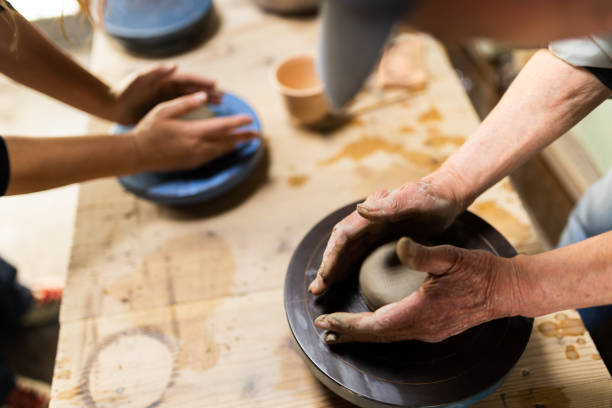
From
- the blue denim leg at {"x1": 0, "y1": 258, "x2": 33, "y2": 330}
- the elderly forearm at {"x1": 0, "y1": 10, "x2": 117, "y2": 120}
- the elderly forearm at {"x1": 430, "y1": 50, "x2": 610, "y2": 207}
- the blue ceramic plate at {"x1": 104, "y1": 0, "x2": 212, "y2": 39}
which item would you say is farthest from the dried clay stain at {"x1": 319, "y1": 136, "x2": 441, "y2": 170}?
the blue denim leg at {"x1": 0, "y1": 258, "x2": 33, "y2": 330}

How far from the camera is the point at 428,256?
785 mm

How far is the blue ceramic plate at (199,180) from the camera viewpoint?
1.32 m

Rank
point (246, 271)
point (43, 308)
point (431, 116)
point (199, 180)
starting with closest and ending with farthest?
point (246, 271), point (199, 180), point (431, 116), point (43, 308)

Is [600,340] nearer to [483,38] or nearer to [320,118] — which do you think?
[320,118]

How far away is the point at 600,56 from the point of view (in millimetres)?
922

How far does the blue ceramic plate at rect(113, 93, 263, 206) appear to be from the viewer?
132 centimetres

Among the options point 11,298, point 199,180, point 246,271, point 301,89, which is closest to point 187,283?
point 246,271

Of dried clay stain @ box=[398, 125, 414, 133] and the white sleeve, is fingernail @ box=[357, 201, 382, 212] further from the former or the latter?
dried clay stain @ box=[398, 125, 414, 133]

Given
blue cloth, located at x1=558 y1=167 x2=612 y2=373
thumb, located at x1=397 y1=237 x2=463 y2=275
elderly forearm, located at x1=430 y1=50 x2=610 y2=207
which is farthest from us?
blue cloth, located at x1=558 y1=167 x2=612 y2=373

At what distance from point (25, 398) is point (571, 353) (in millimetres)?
1862

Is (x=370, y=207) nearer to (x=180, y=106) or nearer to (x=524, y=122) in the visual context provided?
(x=524, y=122)

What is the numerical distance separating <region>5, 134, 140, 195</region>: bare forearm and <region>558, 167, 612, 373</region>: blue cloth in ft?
4.27

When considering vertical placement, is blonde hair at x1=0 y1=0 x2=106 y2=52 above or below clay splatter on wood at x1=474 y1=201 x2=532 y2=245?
Result: above

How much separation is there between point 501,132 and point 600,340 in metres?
0.72
